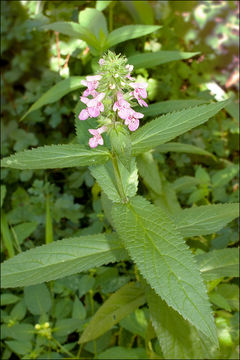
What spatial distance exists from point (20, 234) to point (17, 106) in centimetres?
95

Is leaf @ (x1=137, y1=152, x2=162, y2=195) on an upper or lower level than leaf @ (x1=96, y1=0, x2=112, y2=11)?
lower

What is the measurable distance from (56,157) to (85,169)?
1231 mm

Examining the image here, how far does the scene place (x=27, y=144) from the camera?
8.06 ft

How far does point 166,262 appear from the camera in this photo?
1.05 metres

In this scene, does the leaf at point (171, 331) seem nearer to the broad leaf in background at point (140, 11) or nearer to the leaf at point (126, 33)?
the leaf at point (126, 33)

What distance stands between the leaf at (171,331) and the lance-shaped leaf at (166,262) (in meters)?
0.34

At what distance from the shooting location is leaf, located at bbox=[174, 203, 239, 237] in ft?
4.74

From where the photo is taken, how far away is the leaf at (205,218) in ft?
4.74

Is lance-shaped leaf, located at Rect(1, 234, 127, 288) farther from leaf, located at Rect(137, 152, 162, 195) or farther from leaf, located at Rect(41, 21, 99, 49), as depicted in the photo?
leaf, located at Rect(41, 21, 99, 49)

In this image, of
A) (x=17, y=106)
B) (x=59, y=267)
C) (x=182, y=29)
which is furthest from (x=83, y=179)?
(x=182, y=29)

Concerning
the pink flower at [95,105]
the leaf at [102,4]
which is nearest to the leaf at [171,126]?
the pink flower at [95,105]

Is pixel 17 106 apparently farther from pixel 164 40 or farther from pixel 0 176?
pixel 164 40

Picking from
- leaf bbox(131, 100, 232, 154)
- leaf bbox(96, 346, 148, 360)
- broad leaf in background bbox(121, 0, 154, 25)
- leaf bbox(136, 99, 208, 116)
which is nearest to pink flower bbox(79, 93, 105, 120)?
leaf bbox(131, 100, 232, 154)

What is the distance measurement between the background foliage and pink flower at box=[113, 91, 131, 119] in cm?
75
